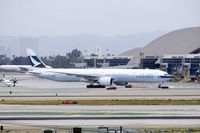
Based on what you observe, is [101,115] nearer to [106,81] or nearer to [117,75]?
[106,81]

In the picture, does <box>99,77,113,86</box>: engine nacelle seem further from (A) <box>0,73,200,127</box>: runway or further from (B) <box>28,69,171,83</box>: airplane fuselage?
(A) <box>0,73,200,127</box>: runway

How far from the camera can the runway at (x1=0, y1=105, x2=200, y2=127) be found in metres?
48.6

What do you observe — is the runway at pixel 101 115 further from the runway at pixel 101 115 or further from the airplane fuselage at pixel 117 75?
the airplane fuselage at pixel 117 75

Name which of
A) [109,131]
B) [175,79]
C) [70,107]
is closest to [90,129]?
[109,131]

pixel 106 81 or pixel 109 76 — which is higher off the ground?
pixel 109 76

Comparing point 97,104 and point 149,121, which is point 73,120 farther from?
point 97,104

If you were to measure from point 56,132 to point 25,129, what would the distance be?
3.96m

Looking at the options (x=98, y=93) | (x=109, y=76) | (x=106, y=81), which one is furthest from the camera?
(x=109, y=76)

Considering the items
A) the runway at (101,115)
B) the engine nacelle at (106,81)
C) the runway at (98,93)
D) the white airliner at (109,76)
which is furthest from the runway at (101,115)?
the white airliner at (109,76)

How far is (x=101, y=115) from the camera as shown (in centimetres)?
5509

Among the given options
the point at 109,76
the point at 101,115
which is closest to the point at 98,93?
the point at 109,76

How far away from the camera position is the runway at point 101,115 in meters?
48.6

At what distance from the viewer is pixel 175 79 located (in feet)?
598

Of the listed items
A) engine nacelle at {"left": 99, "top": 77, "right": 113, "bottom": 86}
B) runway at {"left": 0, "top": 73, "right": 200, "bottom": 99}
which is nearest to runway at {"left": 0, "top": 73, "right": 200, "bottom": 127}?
runway at {"left": 0, "top": 73, "right": 200, "bottom": 99}
